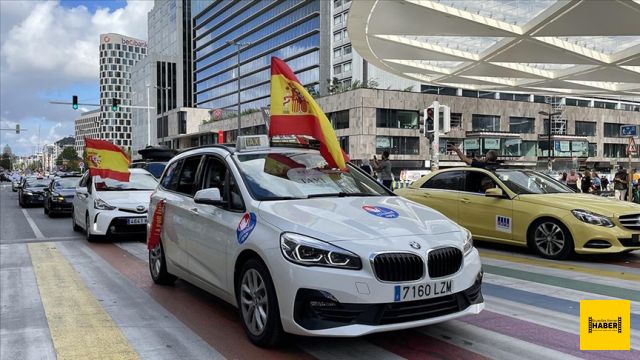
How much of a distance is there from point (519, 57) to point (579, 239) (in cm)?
3673

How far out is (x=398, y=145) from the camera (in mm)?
56781

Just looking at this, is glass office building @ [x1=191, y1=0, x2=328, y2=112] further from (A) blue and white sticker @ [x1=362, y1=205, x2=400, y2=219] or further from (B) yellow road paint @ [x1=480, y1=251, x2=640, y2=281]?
(A) blue and white sticker @ [x1=362, y1=205, x2=400, y2=219]

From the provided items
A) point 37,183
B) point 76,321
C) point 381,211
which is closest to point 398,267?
point 381,211

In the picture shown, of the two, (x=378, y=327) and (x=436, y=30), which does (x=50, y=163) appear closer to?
(x=436, y=30)

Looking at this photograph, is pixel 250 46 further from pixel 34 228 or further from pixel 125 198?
pixel 125 198

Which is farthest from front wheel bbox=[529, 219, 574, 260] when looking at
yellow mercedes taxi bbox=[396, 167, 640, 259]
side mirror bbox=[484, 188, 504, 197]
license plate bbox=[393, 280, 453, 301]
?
license plate bbox=[393, 280, 453, 301]

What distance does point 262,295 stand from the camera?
4273 millimetres

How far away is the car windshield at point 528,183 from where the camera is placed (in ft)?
29.9

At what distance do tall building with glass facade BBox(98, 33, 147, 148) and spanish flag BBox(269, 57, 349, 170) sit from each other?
168 metres

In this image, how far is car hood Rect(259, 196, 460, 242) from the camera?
13.2 feet

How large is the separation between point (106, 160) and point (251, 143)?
6.80 meters

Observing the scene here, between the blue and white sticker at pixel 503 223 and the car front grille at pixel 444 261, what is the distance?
206 inches

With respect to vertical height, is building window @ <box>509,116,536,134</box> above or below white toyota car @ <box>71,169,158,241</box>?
above

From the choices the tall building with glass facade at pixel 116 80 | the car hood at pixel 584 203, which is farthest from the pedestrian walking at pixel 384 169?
the tall building with glass facade at pixel 116 80
